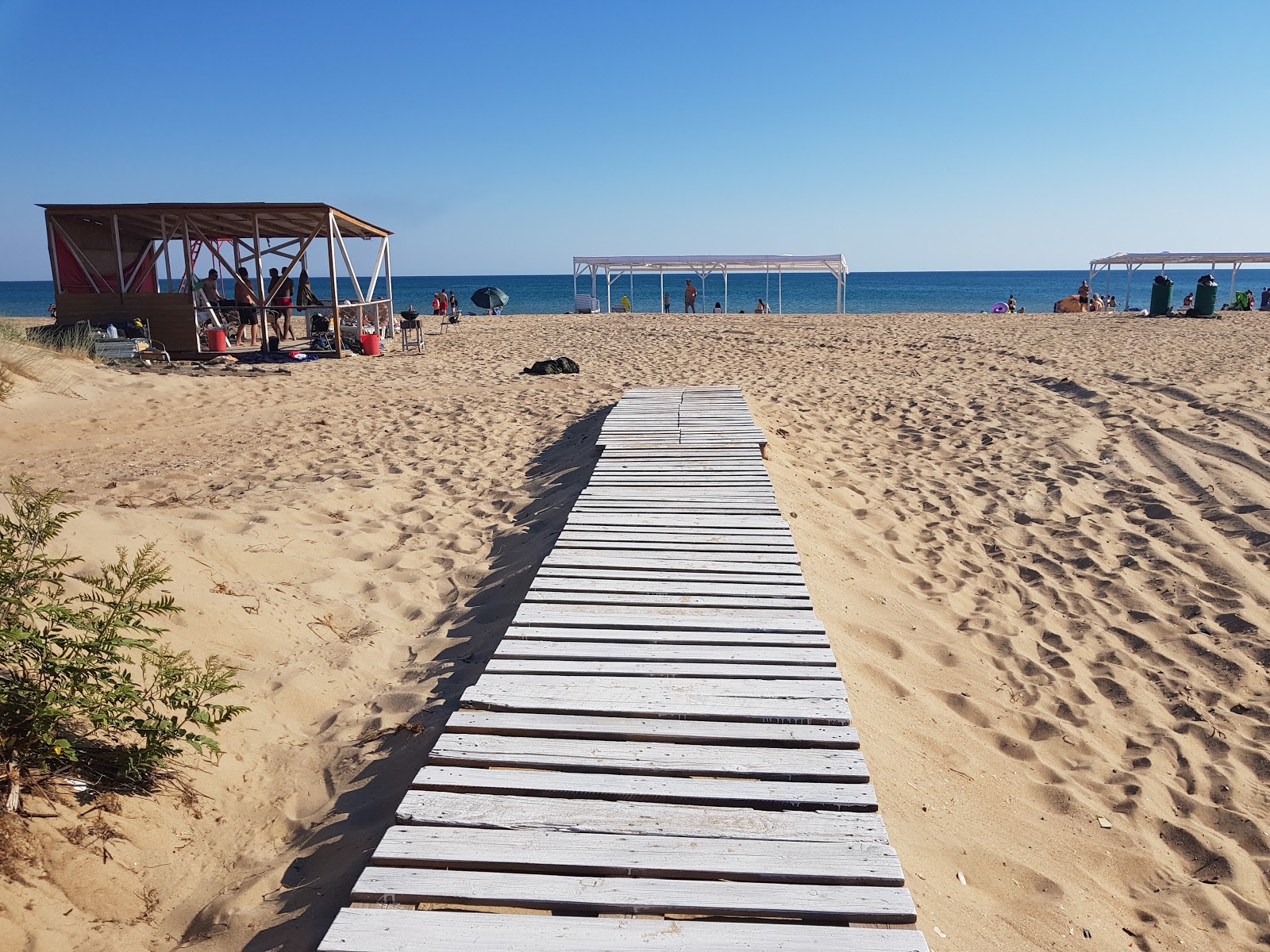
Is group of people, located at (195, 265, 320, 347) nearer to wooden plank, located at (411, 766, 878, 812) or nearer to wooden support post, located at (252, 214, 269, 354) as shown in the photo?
wooden support post, located at (252, 214, 269, 354)

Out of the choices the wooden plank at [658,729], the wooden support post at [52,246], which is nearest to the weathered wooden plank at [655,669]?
the wooden plank at [658,729]

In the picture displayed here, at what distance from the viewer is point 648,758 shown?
2797 millimetres

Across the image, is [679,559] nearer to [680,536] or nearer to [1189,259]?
[680,536]

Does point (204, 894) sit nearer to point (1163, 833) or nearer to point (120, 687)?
point (120, 687)

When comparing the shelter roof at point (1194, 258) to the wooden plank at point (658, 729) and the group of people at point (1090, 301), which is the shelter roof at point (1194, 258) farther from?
the wooden plank at point (658, 729)

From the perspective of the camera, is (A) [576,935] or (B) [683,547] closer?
(A) [576,935]

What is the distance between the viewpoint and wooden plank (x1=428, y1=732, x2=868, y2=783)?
273 centimetres

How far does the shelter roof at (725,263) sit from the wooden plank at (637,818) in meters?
27.6

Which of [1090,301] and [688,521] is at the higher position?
[1090,301]

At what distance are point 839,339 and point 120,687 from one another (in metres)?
16.3

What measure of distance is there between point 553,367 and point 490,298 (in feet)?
56.5

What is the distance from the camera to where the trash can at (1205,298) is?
1991 centimetres

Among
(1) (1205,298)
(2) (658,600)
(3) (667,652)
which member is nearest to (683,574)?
(2) (658,600)

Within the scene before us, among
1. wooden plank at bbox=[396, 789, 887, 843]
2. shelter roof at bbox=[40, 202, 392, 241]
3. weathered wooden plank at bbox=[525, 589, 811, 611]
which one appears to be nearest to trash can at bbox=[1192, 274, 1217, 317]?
shelter roof at bbox=[40, 202, 392, 241]
